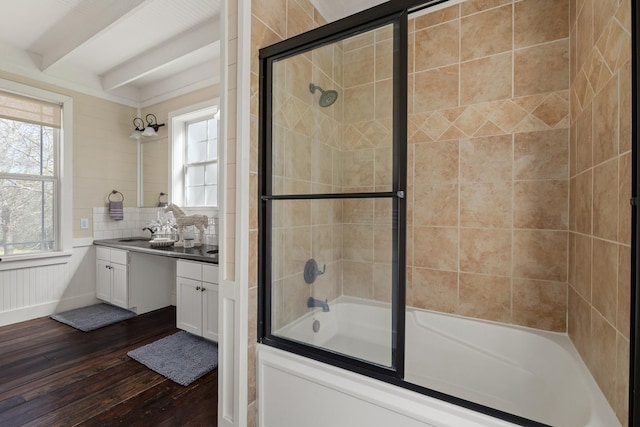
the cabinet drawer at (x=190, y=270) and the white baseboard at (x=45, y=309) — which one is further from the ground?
the cabinet drawer at (x=190, y=270)

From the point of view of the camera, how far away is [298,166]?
1583 millimetres

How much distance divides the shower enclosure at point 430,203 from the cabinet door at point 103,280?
282cm

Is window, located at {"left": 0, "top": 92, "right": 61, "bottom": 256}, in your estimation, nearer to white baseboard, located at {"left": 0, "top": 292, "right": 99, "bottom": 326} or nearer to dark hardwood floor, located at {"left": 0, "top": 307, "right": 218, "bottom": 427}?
white baseboard, located at {"left": 0, "top": 292, "right": 99, "bottom": 326}

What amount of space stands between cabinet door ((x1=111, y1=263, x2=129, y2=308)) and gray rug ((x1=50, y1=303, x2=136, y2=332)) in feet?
0.37

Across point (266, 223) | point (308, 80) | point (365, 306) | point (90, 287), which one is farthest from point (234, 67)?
point (90, 287)

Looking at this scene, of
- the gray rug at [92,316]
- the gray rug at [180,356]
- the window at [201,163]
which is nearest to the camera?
the gray rug at [180,356]

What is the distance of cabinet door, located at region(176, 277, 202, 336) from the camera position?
2561 mm

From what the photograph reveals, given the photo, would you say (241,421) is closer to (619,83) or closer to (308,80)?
(308,80)

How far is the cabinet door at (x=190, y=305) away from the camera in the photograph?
8.40 ft

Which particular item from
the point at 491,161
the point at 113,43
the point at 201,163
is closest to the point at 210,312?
the point at 201,163

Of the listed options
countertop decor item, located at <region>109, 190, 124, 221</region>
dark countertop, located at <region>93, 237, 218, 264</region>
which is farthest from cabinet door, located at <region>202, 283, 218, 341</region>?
countertop decor item, located at <region>109, 190, 124, 221</region>

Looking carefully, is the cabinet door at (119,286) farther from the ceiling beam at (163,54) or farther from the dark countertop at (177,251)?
the ceiling beam at (163,54)

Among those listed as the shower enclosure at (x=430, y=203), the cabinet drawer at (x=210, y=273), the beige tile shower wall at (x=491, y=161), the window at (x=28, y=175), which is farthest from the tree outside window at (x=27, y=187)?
the beige tile shower wall at (x=491, y=161)

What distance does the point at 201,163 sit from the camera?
360cm
